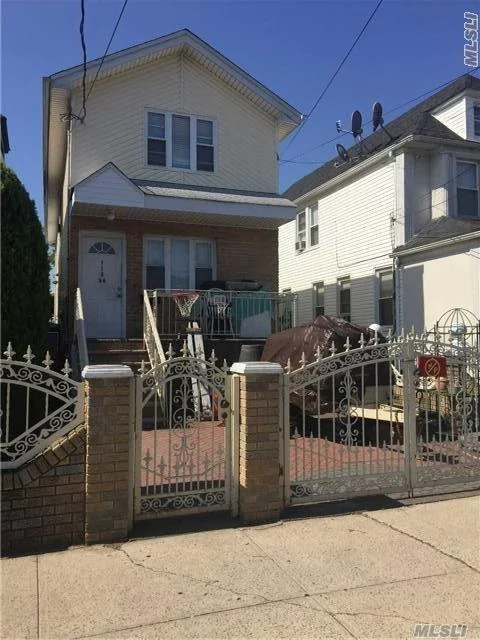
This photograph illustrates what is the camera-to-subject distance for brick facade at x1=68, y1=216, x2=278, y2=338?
11555 mm

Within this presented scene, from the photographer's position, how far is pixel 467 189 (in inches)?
571

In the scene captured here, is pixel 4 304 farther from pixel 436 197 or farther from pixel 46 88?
pixel 436 197

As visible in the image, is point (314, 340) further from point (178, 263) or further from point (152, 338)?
point (178, 263)

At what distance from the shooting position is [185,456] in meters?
4.65

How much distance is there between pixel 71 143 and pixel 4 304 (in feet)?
20.9

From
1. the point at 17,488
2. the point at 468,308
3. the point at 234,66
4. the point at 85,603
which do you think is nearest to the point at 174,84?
the point at 234,66

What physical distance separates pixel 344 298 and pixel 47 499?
47.2ft

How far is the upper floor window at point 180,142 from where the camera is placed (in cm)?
1217

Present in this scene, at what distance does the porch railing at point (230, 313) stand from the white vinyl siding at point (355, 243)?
16.0ft

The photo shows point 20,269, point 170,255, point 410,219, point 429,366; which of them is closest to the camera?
point 429,366

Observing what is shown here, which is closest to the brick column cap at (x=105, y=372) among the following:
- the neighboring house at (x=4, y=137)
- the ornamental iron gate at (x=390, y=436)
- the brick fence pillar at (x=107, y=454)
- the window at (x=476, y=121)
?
the brick fence pillar at (x=107, y=454)

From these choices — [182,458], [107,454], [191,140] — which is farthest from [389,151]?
[107,454]

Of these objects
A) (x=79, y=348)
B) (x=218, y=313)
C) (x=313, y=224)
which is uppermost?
(x=313, y=224)

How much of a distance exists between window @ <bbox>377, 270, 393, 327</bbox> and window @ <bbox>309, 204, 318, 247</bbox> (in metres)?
4.14
